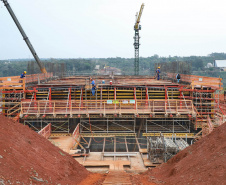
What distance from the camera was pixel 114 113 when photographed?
18.9 m

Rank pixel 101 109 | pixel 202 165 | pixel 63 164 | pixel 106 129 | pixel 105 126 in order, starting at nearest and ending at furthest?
pixel 202 165 < pixel 63 164 < pixel 101 109 < pixel 106 129 < pixel 105 126

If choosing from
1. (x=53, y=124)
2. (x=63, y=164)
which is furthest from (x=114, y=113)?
(x=63, y=164)

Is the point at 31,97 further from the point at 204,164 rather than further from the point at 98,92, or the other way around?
the point at 204,164

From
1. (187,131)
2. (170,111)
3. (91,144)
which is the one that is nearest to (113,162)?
(91,144)

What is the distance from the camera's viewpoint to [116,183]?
29.9 ft

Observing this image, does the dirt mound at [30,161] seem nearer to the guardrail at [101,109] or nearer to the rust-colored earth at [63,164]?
the rust-colored earth at [63,164]

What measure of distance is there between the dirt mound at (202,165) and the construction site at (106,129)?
0.10 metres

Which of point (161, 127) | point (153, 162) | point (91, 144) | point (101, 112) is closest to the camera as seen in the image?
point (153, 162)

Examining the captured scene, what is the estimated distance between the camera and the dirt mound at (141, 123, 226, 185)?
714 cm

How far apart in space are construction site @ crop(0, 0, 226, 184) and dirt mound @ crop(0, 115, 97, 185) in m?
0.05

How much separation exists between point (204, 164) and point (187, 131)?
40.1 ft

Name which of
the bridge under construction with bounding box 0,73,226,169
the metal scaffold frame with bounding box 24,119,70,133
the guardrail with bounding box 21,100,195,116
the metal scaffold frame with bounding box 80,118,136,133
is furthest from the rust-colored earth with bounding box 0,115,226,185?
the metal scaffold frame with bounding box 24,119,70,133

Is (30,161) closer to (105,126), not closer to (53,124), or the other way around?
(53,124)

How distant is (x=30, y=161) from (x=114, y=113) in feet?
36.0
